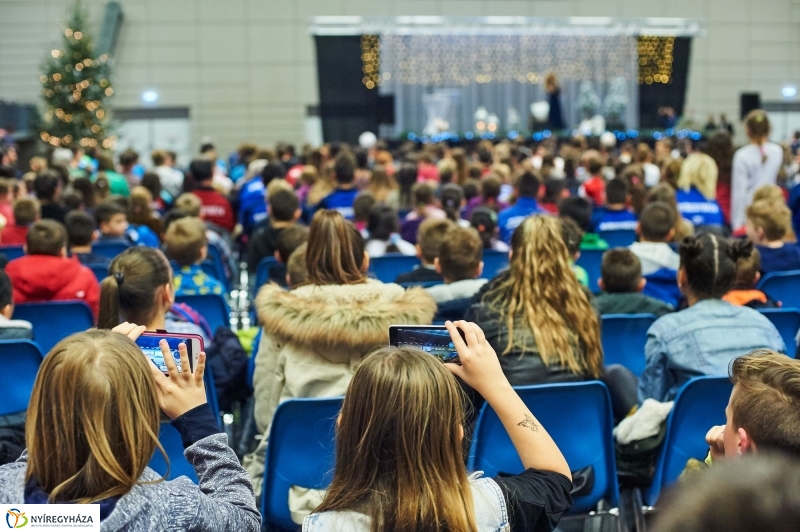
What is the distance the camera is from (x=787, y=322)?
3.84 m

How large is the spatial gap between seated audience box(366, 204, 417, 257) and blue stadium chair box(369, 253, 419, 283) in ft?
1.27

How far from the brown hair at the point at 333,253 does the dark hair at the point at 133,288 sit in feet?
2.00

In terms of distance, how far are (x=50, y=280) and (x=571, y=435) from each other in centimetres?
305

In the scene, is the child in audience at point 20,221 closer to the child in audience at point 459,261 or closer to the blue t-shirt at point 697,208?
the child in audience at point 459,261

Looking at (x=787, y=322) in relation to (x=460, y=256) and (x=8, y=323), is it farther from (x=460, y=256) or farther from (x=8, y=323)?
(x=8, y=323)

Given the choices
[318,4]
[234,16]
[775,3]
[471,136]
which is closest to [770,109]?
[775,3]

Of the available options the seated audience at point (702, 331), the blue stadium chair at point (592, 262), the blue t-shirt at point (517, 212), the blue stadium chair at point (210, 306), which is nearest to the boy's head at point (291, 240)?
the blue stadium chair at point (210, 306)

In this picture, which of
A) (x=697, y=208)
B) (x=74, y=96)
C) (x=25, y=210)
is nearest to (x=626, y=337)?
(x=697, y=208)

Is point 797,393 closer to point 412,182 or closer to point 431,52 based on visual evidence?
point 412,182

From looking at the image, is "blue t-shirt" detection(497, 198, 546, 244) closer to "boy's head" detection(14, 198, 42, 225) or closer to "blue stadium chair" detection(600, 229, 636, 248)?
"blue stadium chair" detection(600, 229, 636, 248)

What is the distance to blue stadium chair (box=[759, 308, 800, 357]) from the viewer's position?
3791 millimetres

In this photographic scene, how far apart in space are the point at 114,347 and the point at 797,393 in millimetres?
1268

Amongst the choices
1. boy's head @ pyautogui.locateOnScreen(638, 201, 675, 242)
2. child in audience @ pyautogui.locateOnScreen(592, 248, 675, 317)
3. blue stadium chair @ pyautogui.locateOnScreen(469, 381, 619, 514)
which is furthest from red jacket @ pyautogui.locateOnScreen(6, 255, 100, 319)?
boy's head @ pyautogui.locateOnScreen(638, 201, 675, 242)

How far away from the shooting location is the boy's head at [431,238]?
4.98 m
